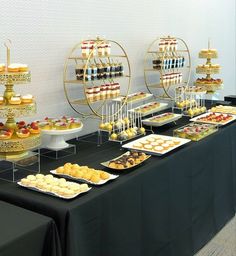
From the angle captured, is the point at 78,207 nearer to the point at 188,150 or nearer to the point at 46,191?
the point at 46,191

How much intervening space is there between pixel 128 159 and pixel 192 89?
1552 millimetres

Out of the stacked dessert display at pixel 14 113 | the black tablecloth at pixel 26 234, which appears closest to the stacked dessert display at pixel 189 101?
the stacked dessert display at pixel 14 113

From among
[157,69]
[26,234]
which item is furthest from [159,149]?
[157,69]

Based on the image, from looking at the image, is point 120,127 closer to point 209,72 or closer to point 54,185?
point 54,185

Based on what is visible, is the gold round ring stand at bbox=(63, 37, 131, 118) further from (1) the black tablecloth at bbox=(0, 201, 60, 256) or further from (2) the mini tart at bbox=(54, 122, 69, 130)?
(1) the black tablecloth at bbox=(0, 201, 60, 256)

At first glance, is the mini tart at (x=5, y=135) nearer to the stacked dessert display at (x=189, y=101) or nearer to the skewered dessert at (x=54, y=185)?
the skewered dessert at (x=54, y=185)

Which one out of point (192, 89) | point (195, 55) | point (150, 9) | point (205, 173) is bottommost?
point (205, 173)

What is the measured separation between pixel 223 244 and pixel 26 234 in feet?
4.64

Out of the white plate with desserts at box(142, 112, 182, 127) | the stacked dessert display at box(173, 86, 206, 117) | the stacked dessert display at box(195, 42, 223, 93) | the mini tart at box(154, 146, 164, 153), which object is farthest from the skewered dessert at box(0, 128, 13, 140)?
the stacked dessert display at box(195, 42, 223, 93)

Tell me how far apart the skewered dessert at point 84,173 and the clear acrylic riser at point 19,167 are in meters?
0.11

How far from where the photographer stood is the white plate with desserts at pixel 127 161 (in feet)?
5.28

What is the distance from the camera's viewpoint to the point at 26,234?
1.10 m

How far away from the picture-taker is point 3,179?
1534 mm

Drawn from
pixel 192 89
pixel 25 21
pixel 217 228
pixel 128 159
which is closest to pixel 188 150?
pixel 128 159
